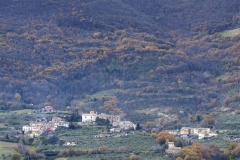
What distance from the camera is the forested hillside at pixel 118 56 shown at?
98688mm

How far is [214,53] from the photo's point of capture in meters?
114

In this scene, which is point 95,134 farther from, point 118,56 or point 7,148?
point 118,56

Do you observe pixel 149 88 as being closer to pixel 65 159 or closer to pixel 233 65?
pixel 233 65

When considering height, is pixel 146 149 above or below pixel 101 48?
below

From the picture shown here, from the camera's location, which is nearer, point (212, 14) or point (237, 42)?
point (237, 42)

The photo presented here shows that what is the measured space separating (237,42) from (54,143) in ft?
151

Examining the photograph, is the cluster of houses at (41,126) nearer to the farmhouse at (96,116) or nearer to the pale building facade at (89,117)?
the pale building facade at (89,117)

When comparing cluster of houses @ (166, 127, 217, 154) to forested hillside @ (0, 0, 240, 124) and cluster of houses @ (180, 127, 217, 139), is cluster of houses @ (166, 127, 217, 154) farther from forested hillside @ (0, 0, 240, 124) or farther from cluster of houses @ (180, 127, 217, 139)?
forested hillside @ (0, 0, 240, 124)

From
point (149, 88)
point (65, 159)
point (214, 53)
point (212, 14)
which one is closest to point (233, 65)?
point (214, 53)

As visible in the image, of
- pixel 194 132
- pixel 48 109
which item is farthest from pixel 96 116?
pixel 194 132

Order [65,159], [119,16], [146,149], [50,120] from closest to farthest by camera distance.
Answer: [65,159]
[146,149]
[50,120]
[119,16]

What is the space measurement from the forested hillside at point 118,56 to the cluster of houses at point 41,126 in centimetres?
793

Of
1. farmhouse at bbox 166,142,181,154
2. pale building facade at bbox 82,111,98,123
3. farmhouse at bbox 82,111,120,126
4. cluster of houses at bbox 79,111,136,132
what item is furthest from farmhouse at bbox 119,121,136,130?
farmhouse at bbox 166,142,181,154

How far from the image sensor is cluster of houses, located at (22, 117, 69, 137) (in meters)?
81.3
